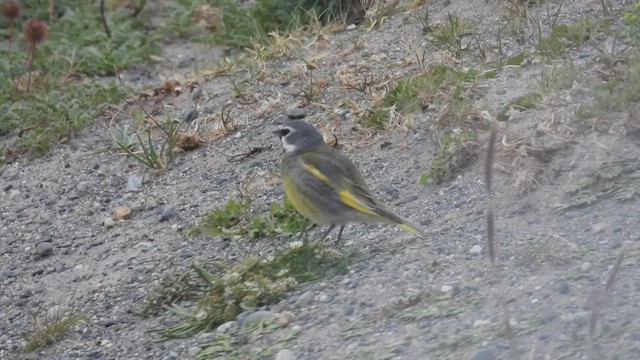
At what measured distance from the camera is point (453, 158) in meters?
7.31

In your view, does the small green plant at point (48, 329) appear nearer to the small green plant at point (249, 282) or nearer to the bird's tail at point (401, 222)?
the small green plant at point (249, 282)

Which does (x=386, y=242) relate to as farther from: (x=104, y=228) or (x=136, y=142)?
(x=136, y=142)

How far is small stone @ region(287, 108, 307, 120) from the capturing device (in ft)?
28.4

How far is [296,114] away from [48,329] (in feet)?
8.65

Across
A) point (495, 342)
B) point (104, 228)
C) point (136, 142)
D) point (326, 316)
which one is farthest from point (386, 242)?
point (136, 142)

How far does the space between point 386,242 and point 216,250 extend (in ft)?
3.71

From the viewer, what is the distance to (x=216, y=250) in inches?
292

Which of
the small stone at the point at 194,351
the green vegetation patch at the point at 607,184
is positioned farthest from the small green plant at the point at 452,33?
the small stone at the point at 194,351

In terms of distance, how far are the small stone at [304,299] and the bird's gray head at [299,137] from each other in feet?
3.60

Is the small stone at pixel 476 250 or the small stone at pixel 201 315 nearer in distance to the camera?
the small stone at pixel 476 250

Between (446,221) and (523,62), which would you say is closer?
(446,221)

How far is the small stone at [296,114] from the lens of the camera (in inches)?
341

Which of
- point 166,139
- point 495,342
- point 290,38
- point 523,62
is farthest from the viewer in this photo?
point 290,38

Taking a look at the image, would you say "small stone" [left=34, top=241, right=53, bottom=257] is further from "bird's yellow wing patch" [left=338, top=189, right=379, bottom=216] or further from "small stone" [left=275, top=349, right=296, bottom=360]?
"small stone" [left=275, top=349, right=296, bottom=360]
